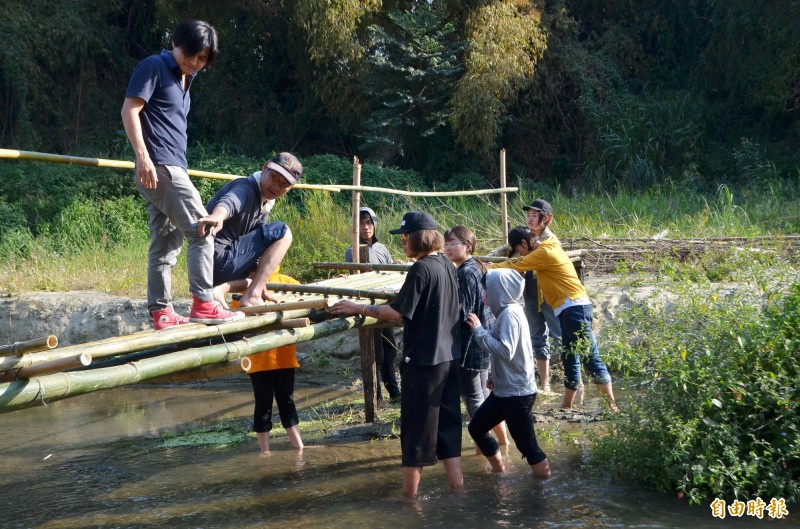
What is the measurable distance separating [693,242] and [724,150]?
7744 mm

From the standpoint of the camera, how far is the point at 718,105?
1711 cm

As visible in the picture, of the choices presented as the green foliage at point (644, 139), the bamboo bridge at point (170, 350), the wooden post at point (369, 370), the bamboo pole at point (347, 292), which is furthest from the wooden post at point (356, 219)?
the green foliage at point (644, 139)

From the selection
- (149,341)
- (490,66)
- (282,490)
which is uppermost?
(490,66)

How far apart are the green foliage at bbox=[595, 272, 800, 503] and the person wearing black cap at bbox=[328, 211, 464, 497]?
106 cm

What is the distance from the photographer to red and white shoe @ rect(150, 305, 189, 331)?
4.61m

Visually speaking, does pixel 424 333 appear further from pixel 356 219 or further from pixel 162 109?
pixel 356 219

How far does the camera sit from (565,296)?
272 inches

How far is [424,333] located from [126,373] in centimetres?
178

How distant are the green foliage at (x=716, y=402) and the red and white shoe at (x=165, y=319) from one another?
2559 millimetres

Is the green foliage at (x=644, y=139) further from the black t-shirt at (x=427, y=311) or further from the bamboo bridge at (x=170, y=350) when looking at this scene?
the black t-shirt at (x=427, y=311)

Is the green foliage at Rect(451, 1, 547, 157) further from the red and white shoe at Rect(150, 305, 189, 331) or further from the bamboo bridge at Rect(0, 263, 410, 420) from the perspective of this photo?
the red and white shoe at Rect(150, 305, 189, 331)

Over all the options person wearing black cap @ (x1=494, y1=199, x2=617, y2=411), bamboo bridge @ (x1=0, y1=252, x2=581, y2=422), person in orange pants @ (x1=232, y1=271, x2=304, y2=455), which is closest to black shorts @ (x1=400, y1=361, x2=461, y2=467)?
bamboo bridge @ (x1=0, y1=252, x2=581, y2=422)

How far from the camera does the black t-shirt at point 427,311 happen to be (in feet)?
16.3

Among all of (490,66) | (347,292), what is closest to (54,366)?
(347,292)
